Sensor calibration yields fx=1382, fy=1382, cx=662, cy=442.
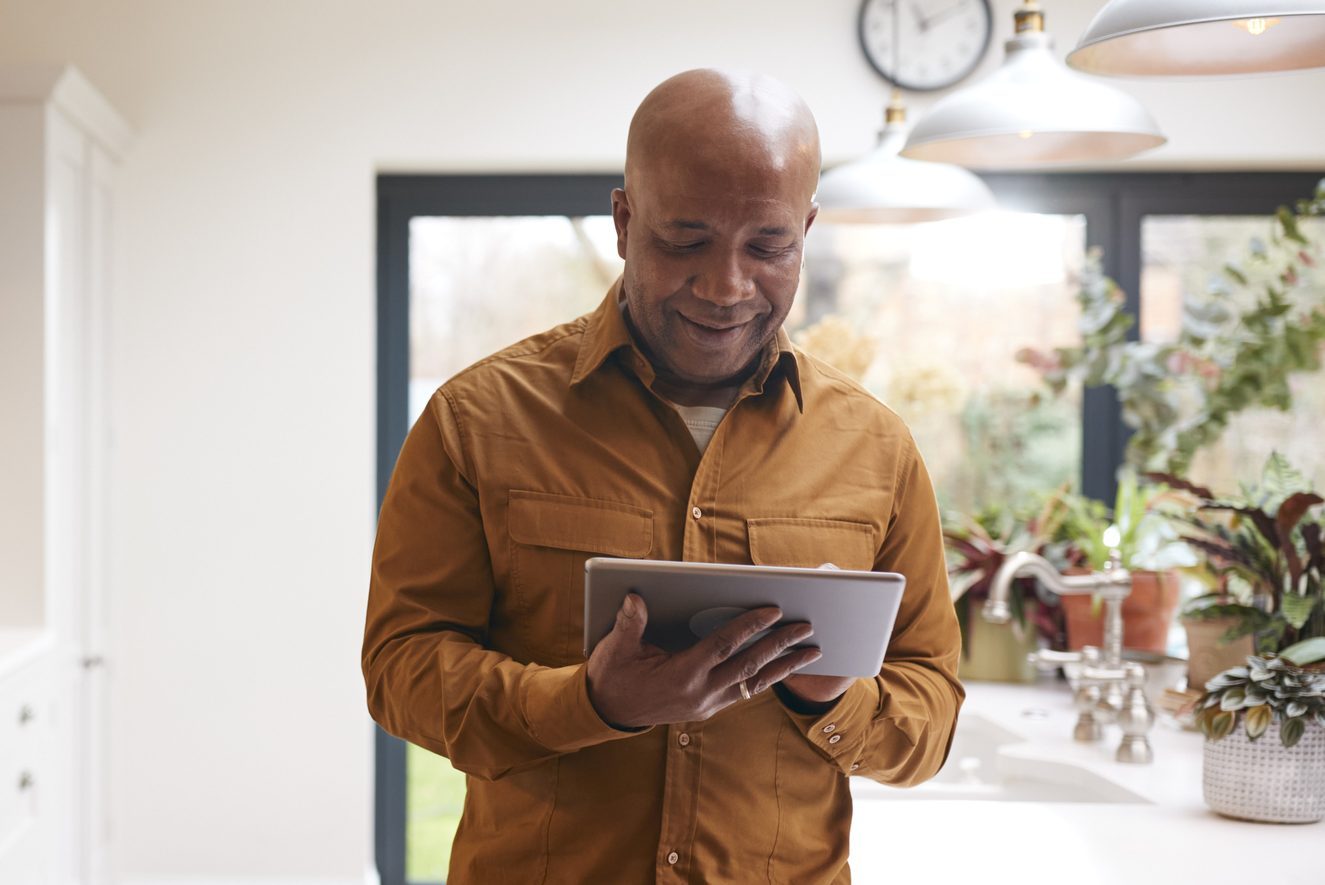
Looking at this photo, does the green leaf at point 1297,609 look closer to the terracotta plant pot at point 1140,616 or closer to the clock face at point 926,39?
the terracotta plant pot at point 1140,616

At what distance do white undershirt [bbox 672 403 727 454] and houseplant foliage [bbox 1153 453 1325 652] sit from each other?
4.33 feet

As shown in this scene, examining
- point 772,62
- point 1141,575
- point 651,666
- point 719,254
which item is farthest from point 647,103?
point 772,62

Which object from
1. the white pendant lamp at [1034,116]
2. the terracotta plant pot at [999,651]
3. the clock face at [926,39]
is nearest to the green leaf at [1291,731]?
the white pendant lamp at [1034,116]

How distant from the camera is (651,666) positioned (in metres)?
1.11

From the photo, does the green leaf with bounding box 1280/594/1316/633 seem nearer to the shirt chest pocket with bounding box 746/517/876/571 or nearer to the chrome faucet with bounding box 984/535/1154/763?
the chrome faucet with bounding box 984/535/1154/763

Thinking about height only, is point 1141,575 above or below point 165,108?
below

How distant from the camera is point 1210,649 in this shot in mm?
A: 2637

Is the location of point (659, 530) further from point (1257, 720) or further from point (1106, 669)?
point (1106, 669)

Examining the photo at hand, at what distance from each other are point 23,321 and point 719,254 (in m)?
2.33

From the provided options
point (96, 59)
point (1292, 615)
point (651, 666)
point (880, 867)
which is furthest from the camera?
point (96, 59)

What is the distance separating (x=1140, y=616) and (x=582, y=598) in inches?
82.3

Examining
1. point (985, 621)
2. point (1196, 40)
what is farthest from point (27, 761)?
point (1196, 40)

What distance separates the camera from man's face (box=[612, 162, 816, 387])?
1215 mm

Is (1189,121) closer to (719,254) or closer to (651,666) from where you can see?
(719,254)
